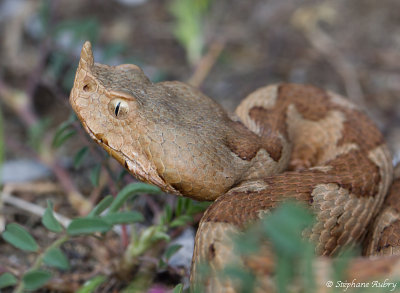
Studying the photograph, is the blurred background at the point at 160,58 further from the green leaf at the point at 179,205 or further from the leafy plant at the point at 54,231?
the leafy plant at the point at 54,231

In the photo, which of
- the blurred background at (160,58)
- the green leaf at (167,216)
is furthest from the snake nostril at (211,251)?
the blurred background at (160,58)

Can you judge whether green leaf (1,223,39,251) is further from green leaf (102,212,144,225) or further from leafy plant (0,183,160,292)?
green leaf (102,212,144,225)

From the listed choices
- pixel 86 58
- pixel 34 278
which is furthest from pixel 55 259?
pixel 86 58

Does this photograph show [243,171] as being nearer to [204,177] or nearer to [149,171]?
[204,177]

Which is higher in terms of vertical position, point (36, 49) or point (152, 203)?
point (36, 49)

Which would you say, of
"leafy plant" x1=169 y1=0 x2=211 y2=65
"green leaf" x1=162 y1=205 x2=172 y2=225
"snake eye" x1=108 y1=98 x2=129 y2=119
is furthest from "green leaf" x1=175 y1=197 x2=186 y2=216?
"leafy plant" x1=169 y1=0 x2=211 y2=65

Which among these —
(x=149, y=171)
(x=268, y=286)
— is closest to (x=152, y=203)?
(x=149, y=171)
